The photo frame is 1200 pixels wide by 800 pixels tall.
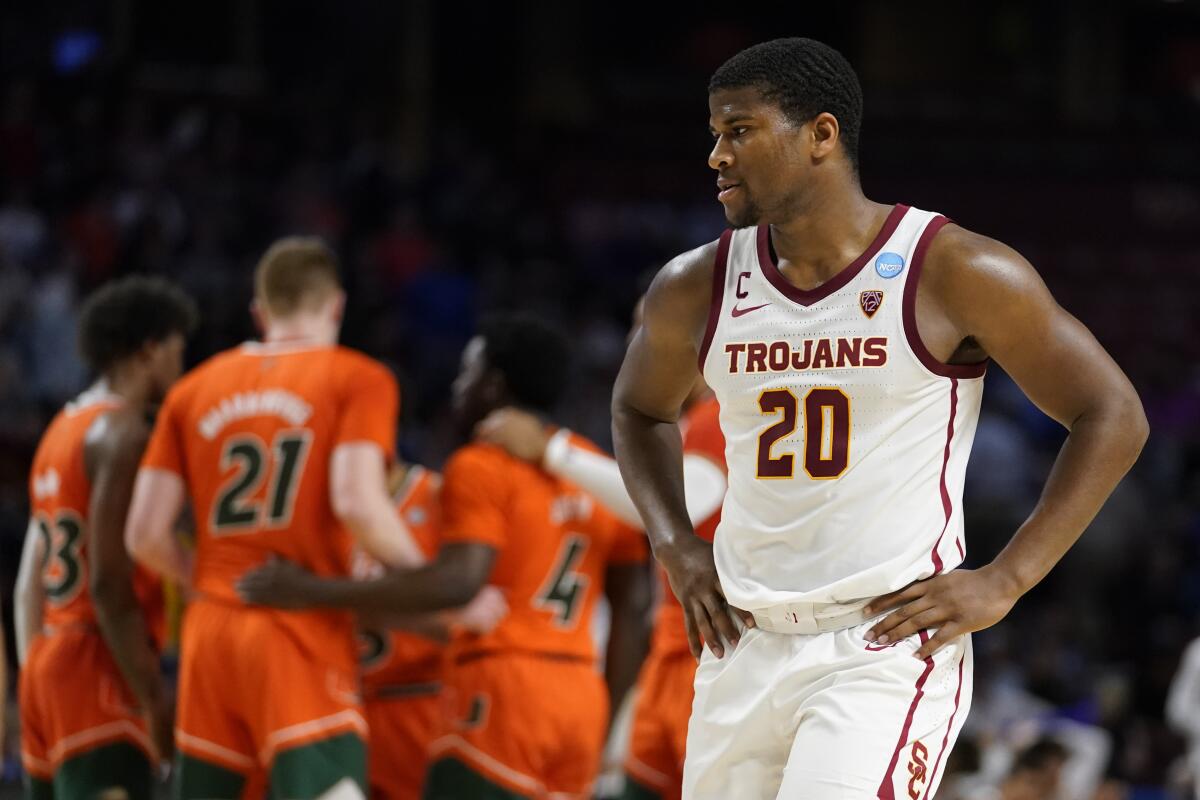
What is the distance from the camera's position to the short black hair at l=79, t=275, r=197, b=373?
19.2 feet

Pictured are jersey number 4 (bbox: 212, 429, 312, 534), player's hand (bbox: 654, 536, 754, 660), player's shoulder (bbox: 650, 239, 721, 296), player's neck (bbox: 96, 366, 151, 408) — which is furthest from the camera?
player's neck (bbox: 96, 366, 151, 408)

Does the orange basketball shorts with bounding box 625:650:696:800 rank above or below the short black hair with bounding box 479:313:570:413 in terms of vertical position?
below

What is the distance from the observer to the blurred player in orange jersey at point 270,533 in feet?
17.1

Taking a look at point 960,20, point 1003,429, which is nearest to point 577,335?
point 1003,429

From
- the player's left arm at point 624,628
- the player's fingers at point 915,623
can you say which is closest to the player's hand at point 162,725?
the player's left arm at point 624,628

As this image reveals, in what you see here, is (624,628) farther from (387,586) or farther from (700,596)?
(700,596)

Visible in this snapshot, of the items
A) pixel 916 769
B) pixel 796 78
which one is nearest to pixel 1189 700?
pixel 916 769

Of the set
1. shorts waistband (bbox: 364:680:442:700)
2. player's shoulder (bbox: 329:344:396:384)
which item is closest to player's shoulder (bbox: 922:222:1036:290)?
player's shoulder (bbox: 329:344:396:384)

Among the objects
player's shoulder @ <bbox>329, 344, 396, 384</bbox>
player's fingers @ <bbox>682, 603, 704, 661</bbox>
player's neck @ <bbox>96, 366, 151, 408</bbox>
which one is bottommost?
player's fingers @ <bbox>682, 603, 704, 661</bbox>

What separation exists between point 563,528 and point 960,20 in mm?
14937

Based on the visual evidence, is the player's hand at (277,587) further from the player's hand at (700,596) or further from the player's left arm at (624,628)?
the player's hand at (700,596)

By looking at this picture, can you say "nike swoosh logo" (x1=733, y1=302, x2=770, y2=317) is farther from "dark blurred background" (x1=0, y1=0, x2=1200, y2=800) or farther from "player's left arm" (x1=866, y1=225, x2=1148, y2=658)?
"dark blurred background" (x1=0, y1=0, x2=1200, y2=800)

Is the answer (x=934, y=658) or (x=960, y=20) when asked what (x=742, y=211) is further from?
(x=960, y=20)

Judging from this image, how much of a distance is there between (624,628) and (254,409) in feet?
5.35
